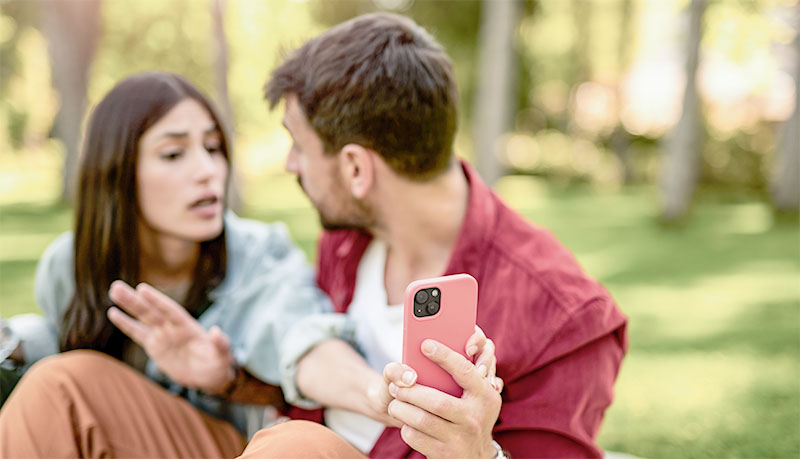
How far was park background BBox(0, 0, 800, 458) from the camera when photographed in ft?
13.6

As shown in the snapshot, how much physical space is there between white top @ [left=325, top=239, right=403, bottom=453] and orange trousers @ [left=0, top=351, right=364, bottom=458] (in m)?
0.30

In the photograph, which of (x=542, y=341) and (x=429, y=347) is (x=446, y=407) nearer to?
(x=429, y=347)

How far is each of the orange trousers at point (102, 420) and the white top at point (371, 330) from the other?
12.0 inches

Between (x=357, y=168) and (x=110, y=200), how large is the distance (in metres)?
0.90

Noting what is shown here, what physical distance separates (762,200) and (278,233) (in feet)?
39.0

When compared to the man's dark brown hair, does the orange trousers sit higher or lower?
lower

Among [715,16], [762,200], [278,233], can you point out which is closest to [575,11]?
[762,200]

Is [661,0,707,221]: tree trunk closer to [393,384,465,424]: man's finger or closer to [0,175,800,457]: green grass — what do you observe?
[0,175,800,457]: green grass

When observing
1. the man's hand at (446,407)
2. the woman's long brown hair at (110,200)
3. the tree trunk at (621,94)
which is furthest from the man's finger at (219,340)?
the tree trunk at (621,94)

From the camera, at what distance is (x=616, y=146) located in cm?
1733

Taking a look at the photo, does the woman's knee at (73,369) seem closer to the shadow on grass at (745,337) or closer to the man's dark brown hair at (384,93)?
the man's dark brown hair at (384,93)

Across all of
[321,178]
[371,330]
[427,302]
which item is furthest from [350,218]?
[427,302]

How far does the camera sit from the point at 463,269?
75.7 inches

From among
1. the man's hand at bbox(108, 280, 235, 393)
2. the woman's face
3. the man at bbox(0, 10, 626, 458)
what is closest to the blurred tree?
→ the woman's face
